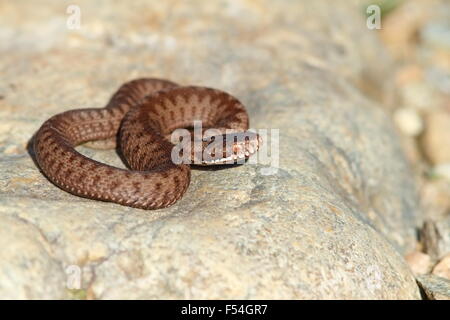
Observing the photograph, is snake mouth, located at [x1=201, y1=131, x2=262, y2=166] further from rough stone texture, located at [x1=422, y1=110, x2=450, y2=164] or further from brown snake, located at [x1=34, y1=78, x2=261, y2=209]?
rough stone texture, located at [x1=422, y1=110, x2=450, y2=164]

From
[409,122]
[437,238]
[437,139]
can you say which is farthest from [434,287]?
[409,122]

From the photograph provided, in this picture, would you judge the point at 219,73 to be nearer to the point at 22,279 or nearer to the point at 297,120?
the point at 297,120

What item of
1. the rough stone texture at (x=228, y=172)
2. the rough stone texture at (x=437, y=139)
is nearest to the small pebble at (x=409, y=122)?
the rough stone texture at (x=437, y=139)

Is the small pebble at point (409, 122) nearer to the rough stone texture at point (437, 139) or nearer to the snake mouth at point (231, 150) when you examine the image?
the rough stone texture at point (437, 139)

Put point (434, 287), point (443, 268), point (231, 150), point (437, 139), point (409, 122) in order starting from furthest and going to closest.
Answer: point (409, 122), point (437, 139), point (443, 268), point (231, 150), point (434, 287)

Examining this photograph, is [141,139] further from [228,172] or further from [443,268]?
[443,268]

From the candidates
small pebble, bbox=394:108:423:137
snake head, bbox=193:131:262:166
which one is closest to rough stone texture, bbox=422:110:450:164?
small pebble, bbox=394:108:423:137

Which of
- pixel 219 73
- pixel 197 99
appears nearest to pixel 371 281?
pixel 197 99
